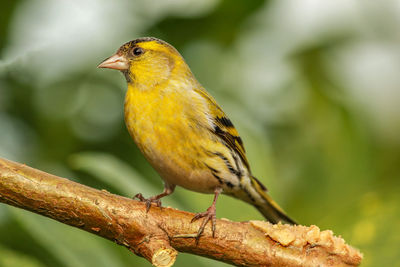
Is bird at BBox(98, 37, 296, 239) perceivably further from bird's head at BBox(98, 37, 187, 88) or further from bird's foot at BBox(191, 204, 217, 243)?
bird's foot at BBox(191, 204, 217, 243)

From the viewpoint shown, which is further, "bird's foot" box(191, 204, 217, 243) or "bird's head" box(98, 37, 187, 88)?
"bird's head" box(98, 37, 187, 88)

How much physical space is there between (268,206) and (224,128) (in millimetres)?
474

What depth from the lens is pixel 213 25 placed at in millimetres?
3572

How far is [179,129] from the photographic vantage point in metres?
2.63

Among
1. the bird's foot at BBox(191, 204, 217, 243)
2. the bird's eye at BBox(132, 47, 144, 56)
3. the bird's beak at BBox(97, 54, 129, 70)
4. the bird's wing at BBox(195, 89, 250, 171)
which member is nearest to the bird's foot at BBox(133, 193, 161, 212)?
the bird's foot at BBox(191, 204, 217, 243)

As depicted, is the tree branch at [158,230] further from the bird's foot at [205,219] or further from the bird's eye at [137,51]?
the bird's eye at [137,51]

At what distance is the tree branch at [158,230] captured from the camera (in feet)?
6.47

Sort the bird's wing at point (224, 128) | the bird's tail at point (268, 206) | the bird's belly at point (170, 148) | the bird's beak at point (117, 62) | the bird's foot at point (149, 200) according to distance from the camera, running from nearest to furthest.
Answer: the bird's foot at point (149, 200), the bird's belly at point (170, 148), the bird's beak at point (117, 62), the bird's wing at point (224, 128), the bird's tail at point (268, 206)

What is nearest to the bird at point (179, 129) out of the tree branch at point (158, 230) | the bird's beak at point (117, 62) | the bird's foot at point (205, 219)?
the bird's beak at point (117, 62)

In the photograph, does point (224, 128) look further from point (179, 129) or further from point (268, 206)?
point (268, 206)

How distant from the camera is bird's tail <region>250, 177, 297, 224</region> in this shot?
9.85 ft

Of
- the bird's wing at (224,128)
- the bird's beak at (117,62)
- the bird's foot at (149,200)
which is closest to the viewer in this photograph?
the bird's foot at (149,200)

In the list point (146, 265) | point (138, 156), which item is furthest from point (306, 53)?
point (146, 265)

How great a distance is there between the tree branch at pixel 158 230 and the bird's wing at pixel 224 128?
696 mm
